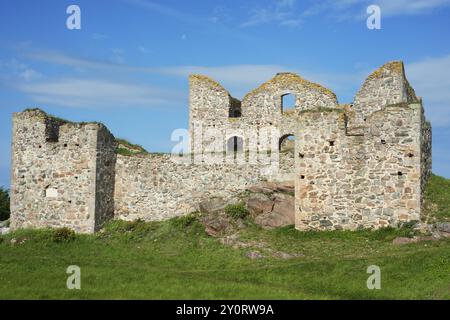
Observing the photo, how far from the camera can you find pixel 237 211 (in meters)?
27.0

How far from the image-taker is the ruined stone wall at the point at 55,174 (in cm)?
2919

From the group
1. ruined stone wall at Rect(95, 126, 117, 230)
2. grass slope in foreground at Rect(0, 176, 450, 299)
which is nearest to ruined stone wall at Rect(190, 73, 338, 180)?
ruined stone wall at Rect(95, 126, 117, 230)

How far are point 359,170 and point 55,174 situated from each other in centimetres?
1613

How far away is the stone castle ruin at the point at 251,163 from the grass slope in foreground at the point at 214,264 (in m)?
1.13

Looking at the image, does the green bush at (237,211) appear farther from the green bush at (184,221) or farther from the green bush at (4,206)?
the green bush at (4,206)

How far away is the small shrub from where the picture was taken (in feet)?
91.9

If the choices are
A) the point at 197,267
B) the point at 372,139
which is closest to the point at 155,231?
the point at 197,267

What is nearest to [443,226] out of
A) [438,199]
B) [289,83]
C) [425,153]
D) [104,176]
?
[438,199]

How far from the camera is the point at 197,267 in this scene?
22.0m

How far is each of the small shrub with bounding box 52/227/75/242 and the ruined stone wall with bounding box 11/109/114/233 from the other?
80cm

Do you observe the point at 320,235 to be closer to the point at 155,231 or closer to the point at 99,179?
the point at 155,231

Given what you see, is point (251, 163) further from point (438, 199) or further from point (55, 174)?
point (55, 174)
